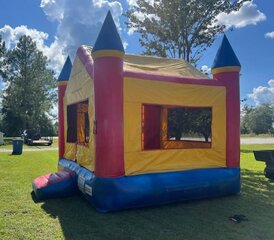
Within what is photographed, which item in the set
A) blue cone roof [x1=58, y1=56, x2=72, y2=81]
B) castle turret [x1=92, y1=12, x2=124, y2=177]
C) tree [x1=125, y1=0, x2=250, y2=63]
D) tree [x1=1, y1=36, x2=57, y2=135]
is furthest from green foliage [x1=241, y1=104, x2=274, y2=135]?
castle turret [x1=92, y1=12, x2=124, y2=177]

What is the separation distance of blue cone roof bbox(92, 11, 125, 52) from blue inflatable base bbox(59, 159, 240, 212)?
2467 mm

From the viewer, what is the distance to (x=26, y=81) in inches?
1591

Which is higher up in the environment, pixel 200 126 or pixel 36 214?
pixel 200 126

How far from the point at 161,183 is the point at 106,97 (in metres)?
2.03

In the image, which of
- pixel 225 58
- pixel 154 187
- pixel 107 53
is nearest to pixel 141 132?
pixel 154 187

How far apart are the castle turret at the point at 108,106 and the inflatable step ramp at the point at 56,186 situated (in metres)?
1.49

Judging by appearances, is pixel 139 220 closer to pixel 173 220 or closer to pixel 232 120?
pixel 173 220

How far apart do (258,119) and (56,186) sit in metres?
81.7

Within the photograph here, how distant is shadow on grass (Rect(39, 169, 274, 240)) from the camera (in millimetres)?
4867

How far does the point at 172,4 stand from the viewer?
47.1 ft

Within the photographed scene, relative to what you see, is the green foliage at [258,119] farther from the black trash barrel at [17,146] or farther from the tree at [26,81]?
the black trash barrel at [17,146]

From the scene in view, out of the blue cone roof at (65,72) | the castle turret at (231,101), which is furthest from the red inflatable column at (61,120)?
the castle turret at (231,101)

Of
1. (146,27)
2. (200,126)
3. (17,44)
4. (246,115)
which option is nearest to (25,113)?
(17,44)

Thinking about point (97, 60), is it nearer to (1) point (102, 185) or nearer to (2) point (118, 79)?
(2) point (118, 79)
